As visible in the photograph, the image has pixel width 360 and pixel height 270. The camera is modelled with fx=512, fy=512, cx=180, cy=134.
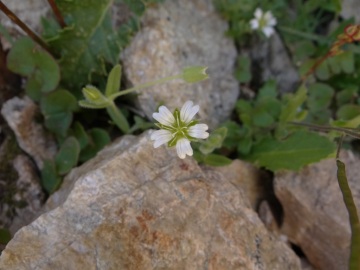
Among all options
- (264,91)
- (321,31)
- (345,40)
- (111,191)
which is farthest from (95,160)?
(321,31)

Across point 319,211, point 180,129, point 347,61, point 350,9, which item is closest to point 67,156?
point 180,129

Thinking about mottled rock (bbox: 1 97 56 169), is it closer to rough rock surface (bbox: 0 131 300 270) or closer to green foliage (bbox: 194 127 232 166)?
rough rock surface (bbox: 0 131 300 270)

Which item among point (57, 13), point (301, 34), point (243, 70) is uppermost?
point (57, 13)

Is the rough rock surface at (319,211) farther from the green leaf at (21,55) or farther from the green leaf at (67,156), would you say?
the green leaf at (21,55)

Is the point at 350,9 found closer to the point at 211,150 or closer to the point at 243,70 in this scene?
the point at 243,70

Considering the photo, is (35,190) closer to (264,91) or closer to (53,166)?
(53,166)

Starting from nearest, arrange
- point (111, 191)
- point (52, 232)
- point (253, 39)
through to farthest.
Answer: point (52, 232)
point (111, 191)
point (253, 39)

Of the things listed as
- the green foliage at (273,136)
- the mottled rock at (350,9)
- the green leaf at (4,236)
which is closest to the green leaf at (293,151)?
the green foliage at (273,136)

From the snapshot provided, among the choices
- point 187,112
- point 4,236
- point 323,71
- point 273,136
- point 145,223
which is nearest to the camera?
point 145,223
